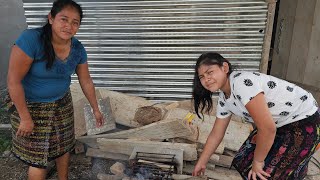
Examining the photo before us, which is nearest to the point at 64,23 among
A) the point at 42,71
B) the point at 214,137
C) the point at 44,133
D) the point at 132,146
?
the point at 42,71

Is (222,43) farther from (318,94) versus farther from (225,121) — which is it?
(225,121)

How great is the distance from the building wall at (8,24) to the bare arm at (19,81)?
14.8ft

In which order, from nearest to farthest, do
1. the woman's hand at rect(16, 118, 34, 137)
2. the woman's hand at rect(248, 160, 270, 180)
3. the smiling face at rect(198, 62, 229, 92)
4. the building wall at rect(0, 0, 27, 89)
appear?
the smiling face at rect(198, 62, 229, 92), the woman's hand at rect(248, 160, 270, 180), the woman's hand at rect(16, 118, 34, 137), the building wall at rect(0, 0, 27, 89)

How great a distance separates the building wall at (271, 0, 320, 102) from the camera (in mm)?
5219

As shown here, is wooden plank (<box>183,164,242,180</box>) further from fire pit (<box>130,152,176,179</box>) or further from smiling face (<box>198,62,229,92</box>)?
smiling face (<box>198,62,229,92</box>)

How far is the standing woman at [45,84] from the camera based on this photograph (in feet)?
8.96

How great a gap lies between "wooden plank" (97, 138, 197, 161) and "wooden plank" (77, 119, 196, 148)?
136 millimetres

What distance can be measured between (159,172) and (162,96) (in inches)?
90.6

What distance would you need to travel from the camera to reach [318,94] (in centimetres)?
548

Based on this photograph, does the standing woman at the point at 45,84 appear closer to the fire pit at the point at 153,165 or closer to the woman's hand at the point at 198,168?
the fire pit at the point at 153,165

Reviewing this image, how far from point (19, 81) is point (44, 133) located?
0.64m

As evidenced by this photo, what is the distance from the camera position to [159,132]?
4094mm

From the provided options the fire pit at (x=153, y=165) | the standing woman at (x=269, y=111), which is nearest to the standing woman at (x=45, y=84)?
the fire pit at (x=153, y=165)

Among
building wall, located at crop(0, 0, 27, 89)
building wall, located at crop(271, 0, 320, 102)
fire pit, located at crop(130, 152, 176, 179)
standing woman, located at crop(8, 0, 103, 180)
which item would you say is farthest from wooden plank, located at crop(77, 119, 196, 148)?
building wall, located at crop(0, 0, 27, 89)
